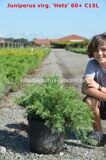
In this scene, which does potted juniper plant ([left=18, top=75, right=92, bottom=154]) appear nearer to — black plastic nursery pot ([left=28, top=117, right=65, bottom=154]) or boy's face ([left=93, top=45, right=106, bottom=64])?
black plastic nursery pot ([left=28, top=117, right=65, bottom=154])

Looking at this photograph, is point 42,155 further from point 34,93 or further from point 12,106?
point 12,106

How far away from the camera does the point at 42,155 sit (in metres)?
5.48

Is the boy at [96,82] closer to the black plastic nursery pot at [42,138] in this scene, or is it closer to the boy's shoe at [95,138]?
the boy's shoe at [95,138]

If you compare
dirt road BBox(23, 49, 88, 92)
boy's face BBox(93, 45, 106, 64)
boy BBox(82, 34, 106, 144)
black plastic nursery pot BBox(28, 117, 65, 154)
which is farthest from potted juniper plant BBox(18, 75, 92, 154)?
dirt road BBox(23, 49, 88, 92)

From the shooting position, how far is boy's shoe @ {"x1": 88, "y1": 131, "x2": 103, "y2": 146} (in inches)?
231

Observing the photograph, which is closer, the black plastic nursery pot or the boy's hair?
the black plastic nursery pot

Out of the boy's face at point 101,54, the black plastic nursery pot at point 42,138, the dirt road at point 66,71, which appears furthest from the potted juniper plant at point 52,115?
the dirt road at point 66,71

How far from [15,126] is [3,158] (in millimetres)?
1702

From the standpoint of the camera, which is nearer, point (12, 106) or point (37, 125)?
point (37, 125)

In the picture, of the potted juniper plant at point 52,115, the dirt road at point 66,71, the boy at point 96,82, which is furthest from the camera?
the dirt road at point 66,71

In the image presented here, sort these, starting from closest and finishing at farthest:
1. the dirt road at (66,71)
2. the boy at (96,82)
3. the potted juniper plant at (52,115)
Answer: the potted juniper plant at (52,115)
the boy at (96,82)
the dirt road at (66,71)

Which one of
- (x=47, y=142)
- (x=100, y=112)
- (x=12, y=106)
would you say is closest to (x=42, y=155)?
(x=47, y=142)

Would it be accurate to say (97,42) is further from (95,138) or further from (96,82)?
(95,138)

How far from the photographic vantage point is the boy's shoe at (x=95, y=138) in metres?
5.88
